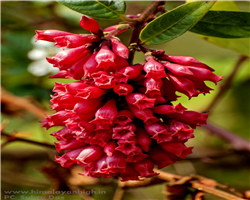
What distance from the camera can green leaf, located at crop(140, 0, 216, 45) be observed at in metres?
0.64

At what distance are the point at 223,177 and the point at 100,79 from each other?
74.9 inches

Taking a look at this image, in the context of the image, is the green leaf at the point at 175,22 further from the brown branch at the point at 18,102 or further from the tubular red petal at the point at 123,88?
the brown branch at the point at 18,102

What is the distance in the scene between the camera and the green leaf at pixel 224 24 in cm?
74

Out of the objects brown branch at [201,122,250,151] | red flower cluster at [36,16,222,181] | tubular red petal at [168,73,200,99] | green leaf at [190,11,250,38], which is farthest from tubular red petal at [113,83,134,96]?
brown branch at [201,122,250,151]

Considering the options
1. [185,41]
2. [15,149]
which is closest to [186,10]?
[15,149]

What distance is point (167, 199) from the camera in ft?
3.01

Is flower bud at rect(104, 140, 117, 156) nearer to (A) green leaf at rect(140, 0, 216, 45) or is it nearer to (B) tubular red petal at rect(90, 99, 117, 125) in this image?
(B) tubular red petal at rect(90, 99, 117, 125)

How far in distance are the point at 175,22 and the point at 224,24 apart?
0.17m

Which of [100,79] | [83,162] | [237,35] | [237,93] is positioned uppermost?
[237,35]

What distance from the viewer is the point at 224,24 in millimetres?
760

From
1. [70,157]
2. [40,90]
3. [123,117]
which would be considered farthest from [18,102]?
[123,117]

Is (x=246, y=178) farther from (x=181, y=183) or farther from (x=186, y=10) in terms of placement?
(x=186, y=10)

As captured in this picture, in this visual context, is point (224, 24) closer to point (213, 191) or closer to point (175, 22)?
point (175, 22)

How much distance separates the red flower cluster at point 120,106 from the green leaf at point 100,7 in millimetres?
54
